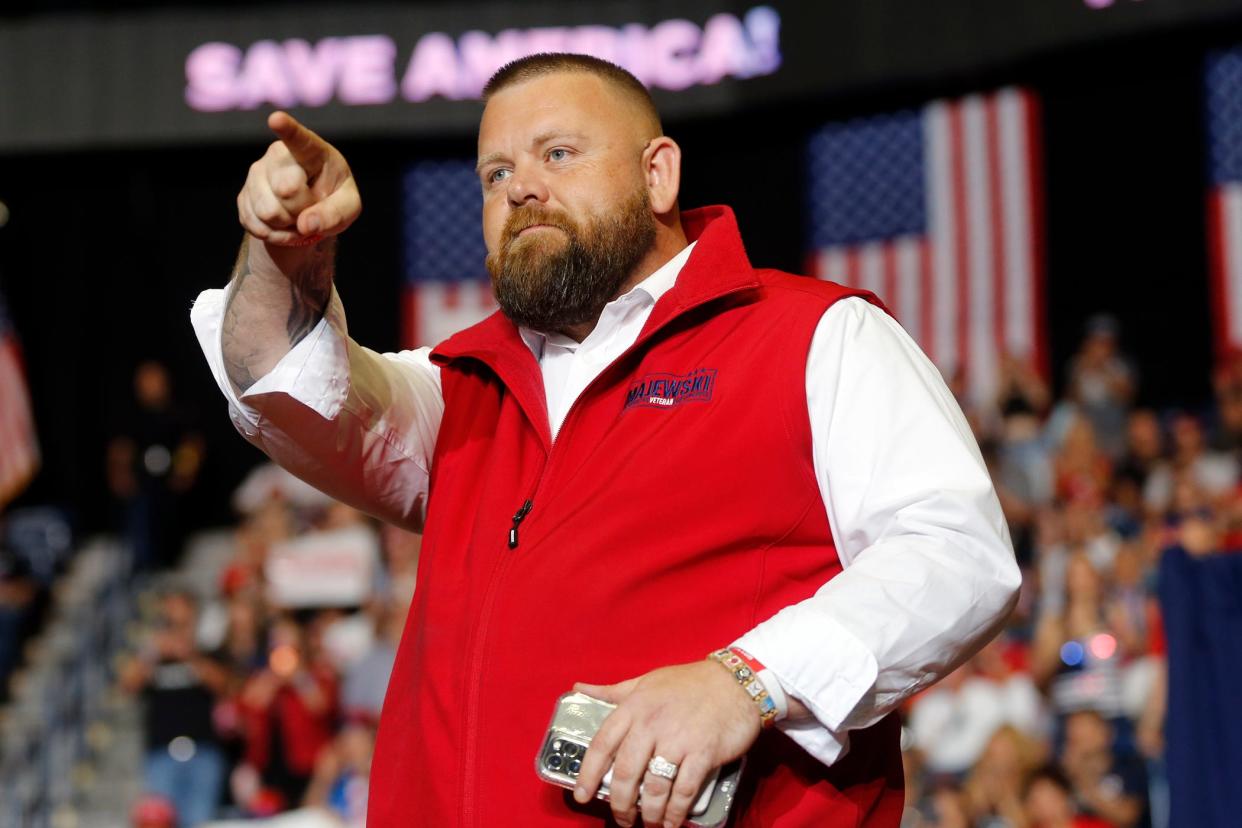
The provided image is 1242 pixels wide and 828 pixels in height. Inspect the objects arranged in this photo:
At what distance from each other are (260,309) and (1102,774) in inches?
213

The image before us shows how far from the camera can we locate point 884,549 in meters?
2.06

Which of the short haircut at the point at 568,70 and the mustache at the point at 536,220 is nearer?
the mustache at the point at 536,220

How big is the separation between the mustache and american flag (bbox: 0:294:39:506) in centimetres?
1223

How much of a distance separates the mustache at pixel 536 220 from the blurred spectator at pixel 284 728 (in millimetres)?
7218

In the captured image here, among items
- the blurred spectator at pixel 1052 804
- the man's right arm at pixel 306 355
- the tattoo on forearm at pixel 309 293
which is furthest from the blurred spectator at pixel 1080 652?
the tattoo on forearm at pixel 309 293

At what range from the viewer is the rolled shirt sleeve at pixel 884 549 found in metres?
1.96

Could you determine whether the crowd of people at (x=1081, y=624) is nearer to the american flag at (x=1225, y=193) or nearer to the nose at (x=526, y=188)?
the american flag at (x=1225, y=193)

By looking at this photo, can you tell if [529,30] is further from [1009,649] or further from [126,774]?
[1009,649]

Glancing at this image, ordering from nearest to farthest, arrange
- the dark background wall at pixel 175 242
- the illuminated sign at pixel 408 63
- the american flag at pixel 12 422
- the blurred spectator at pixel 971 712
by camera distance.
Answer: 1. the blurred spectator at pixel 971 712
2. the american flag at pixel 12 422
3. the illuminated sign at pixel 408 63
4. the dark background wall at pixel 175 242

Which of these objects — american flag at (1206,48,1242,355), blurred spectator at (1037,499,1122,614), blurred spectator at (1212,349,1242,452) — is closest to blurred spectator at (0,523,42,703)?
blurred spectator at (1037,499,1122,614)

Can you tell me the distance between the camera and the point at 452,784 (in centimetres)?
218

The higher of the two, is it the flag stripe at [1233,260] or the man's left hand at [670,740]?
the man's left hand at [670,740]

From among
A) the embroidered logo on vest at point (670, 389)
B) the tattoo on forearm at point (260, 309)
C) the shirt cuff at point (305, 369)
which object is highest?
the tattoo on forearm at point (260, 309)

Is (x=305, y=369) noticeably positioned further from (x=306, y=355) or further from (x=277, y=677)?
(x=277, y=677)
